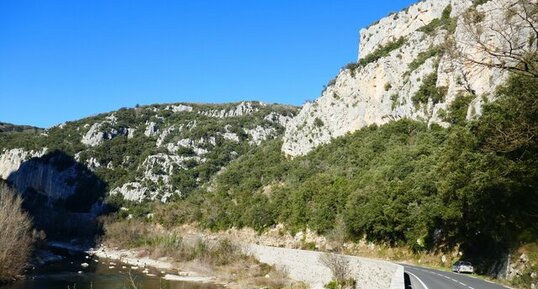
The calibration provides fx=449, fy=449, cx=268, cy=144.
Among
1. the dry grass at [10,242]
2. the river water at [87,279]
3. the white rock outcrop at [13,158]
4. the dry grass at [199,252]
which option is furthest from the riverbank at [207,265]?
the white rock outcrop at [13,158]

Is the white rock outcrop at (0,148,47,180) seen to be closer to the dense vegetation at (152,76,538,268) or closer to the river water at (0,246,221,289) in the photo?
the dense vegetation at (152,76,538,268)

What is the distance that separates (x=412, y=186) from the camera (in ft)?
175

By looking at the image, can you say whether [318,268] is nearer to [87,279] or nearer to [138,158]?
[87,279]

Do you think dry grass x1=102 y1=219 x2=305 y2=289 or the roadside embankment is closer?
the roadside embankment

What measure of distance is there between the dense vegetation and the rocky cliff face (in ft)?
12.9

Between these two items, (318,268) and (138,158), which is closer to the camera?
(318,268)

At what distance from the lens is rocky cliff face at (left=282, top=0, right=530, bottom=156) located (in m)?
75.5

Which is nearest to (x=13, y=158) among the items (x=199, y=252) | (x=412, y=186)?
(x=199, y=252)

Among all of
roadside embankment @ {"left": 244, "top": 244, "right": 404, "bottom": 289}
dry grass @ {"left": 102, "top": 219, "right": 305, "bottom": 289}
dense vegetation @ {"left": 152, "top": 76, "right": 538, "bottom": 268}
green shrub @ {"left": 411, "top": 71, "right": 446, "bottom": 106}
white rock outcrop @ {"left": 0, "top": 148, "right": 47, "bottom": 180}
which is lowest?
dry grass @ {"left": 102, "top": 219, "right": 305, "bottom": 289}

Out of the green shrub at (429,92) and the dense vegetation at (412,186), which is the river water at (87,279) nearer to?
the dense vegetation at (412,186)

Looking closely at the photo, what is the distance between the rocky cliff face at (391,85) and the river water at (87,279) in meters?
48.2

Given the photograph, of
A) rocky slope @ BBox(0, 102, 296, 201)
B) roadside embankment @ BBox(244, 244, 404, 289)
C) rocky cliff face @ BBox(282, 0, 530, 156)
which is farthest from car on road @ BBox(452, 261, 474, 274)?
rocky slope @ BBox(0, 102, 296, 201)

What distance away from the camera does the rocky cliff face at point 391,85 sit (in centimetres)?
7550

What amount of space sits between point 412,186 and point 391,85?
44.1 metres
